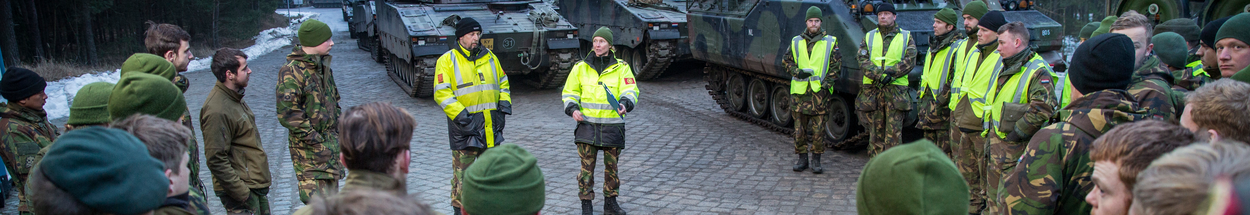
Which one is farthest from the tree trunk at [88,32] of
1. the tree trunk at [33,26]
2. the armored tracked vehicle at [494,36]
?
the armored tracked vehicle at [494,36]

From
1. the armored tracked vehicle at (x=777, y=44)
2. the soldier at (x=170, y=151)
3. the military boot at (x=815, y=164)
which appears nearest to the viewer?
the soldier at (x=170, y=151)

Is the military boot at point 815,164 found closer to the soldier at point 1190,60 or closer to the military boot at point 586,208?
the military boot at point 586,208

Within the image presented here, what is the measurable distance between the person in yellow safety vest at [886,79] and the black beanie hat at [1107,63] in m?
3.92

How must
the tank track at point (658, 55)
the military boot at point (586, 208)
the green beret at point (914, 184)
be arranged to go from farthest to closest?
the tank track at point (658, 55) < the military boot at point (586, 208) < the green beret at point (914, 184)

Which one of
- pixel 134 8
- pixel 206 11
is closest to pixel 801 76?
pixel 134 8

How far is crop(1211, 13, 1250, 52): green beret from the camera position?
13.2 ft

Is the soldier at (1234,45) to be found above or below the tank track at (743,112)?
above

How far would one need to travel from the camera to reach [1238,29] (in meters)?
4.05

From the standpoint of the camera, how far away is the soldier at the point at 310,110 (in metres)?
4.73

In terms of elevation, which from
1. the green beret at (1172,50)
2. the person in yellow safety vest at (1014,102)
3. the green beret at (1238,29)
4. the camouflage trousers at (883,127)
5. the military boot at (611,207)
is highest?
the green beret at (1238,29)

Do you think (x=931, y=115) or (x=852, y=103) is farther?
(x=852, y=103)

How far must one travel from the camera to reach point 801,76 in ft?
Result: 24.6

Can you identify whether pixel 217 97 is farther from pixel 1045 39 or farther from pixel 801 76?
pixel 1045 39

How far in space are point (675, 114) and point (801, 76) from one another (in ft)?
12.2
